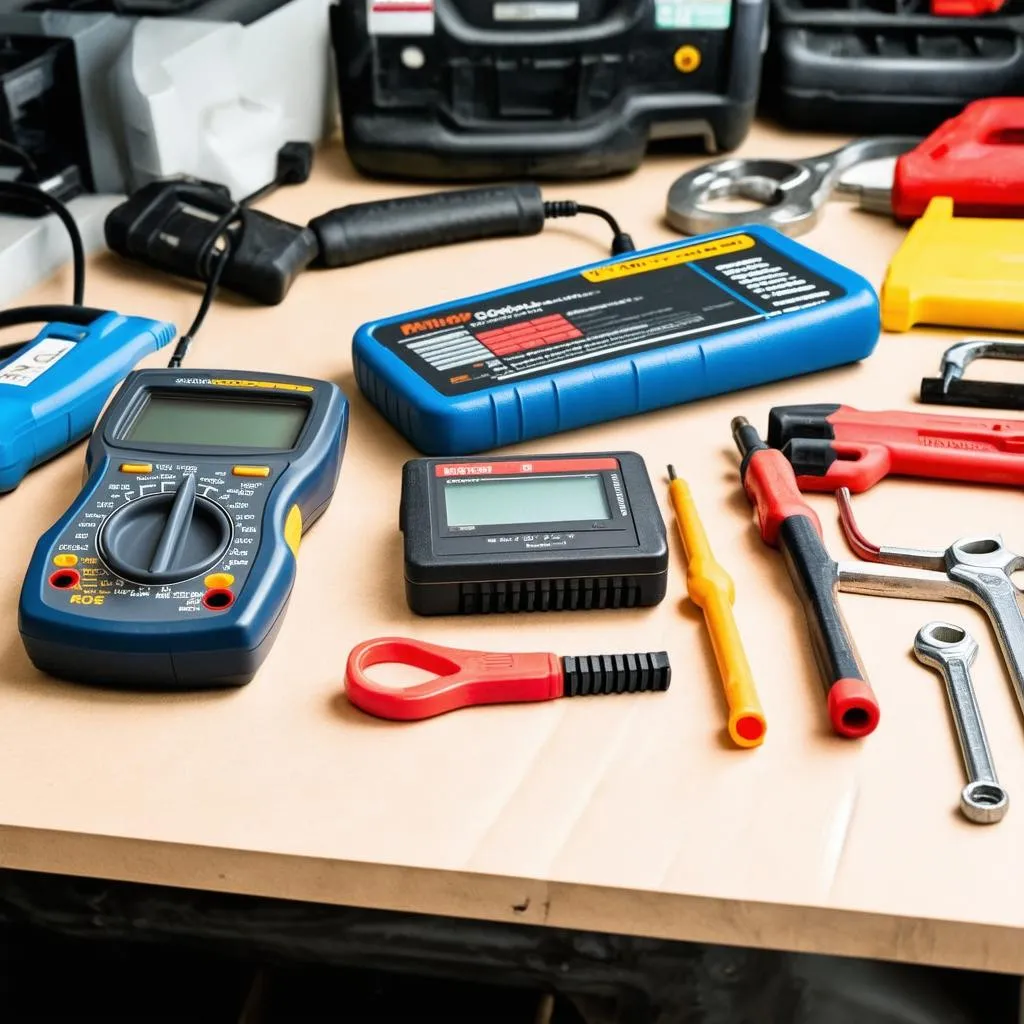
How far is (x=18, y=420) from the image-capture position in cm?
67

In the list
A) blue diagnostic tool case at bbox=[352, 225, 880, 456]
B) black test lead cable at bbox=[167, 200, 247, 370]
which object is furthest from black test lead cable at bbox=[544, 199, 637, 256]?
black test lead cable at bbox=[167, 200, 247, 370]

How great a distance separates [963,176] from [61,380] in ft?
2.04

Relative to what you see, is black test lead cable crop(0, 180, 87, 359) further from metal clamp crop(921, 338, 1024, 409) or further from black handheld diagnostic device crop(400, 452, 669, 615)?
metal clamp crop(921, 338, 1024, 409)

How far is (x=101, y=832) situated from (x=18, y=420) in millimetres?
271

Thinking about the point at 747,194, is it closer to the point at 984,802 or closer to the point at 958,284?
the point at 958,284

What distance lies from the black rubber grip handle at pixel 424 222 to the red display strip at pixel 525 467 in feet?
1.04

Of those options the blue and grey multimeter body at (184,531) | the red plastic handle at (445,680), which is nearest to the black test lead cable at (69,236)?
the blue and grey multimeter body at (184,531)

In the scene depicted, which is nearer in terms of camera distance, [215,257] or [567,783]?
[567,783]

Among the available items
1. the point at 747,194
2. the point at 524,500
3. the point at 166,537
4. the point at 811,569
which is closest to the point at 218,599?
the point at 166,537

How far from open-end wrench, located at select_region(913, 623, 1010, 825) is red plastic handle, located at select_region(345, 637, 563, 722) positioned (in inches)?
6.3

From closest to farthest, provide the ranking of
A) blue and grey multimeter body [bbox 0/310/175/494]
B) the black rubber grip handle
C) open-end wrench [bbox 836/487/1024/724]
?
open-end wrench [bbox 836/487/1024/724]
blue and grey multimeter body [bbox 0/310/175/494]
the black rubber grip handle

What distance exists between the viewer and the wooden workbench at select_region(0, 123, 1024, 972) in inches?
18.1

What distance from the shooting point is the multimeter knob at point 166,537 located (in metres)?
0.55

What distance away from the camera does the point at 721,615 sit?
57cm
